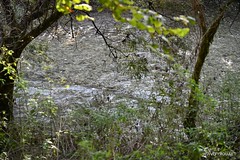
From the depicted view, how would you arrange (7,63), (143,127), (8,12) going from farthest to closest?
(8,12), (7,63), (143,127)

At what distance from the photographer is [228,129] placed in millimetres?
2443

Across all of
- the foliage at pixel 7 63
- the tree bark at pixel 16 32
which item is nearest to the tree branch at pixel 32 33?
the tree bark at pixel 16 32

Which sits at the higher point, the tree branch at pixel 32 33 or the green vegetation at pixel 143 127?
the tree branch at pixel 32 33

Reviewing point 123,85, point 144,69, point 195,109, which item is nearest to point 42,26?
point 144,69

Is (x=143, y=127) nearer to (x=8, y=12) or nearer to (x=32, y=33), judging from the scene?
A: (x=32, y=33)

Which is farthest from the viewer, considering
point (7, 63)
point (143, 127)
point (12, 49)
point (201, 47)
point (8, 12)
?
point (8, 12)

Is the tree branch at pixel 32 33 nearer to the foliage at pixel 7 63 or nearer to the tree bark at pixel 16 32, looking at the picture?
Result: the tree bark at pixel 16 32

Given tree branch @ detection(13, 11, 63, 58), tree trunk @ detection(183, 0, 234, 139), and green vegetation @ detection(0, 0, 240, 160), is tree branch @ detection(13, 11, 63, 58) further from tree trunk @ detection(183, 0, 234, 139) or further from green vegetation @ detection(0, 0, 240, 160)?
tree trunk @ detection(183, 0, 234, 139)

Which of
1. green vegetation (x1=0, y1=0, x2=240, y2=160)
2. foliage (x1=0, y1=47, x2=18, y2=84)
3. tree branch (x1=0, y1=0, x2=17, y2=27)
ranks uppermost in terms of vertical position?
tree branch (x1=0, y1=0, x2=17, y2=27)

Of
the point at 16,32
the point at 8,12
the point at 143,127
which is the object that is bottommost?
the point at 143,127

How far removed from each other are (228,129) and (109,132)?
775mm

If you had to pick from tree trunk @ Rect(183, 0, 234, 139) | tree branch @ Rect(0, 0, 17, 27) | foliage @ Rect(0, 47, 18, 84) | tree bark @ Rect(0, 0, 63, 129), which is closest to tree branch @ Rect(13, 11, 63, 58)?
tree bark @ Rect(0, 0, 63, 129)

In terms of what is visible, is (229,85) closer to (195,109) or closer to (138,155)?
(195,109)

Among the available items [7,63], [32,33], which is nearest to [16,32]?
[32,33]
